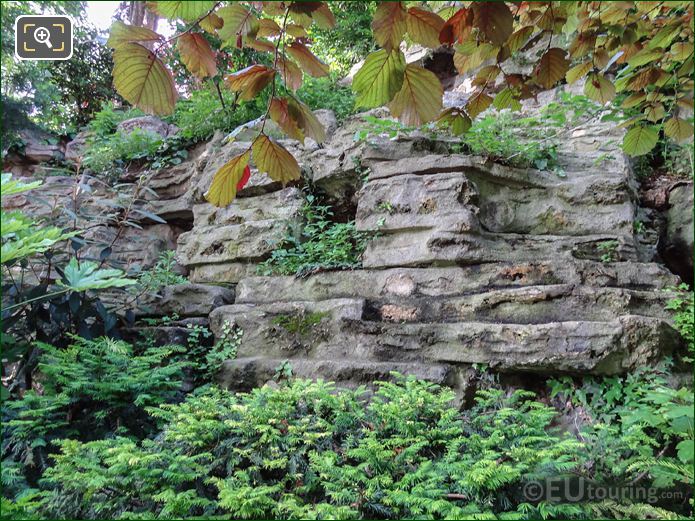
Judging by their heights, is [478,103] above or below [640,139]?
above

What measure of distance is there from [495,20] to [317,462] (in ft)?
6.03

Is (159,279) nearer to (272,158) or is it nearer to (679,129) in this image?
(272,158)

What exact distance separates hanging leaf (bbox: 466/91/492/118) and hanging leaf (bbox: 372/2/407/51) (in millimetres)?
584

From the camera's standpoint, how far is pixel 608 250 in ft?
10.5

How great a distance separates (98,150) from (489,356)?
18.9 ft

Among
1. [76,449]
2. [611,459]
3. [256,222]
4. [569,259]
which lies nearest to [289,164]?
[76,449]

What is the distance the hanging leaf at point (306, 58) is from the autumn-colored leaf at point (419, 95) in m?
0.20

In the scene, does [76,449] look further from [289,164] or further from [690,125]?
[690,125]

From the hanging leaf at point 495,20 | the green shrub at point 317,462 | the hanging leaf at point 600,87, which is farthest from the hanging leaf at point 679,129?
the green shrub at point 317,462

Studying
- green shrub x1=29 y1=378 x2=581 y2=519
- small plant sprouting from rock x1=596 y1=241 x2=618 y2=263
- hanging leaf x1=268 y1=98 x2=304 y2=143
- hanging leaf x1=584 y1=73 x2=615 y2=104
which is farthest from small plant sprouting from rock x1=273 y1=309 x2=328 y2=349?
hanging leaf x1=268 y1=98 x2=304 y2=143

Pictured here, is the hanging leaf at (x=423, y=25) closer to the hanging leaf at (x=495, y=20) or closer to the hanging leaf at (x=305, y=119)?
the hanging leaf at (x=495, y=20)

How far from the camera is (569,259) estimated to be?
10.1ft

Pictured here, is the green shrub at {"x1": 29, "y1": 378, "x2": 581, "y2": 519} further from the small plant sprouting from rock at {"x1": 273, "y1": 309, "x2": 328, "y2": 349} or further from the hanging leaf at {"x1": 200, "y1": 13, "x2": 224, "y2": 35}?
the hanging leaf at {"x1": 200, "y1": 13, "x2": 224, "y2": 35}

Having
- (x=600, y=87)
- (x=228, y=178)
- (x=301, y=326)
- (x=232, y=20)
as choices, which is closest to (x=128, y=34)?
(x=232, y=20)
